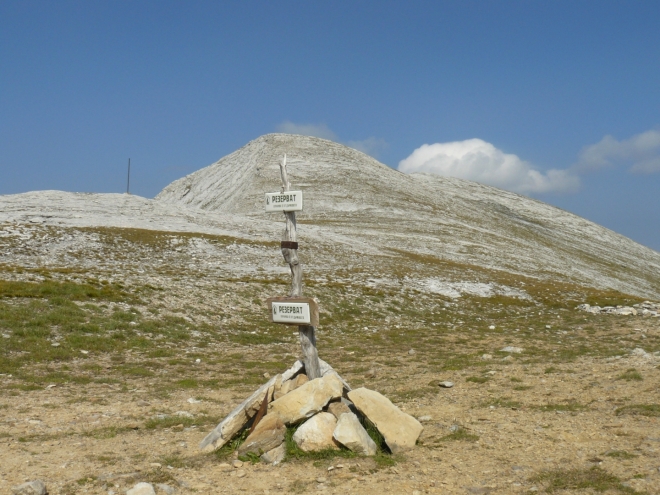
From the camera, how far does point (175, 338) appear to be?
24.3 meters

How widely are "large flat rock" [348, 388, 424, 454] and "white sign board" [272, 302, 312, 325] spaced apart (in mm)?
2012

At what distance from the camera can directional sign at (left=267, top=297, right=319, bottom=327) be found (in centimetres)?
1236

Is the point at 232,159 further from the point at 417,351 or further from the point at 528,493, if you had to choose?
the point at 528,493

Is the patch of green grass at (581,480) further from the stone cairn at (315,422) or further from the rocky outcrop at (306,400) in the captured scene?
the rocky outcrop at (306,400)

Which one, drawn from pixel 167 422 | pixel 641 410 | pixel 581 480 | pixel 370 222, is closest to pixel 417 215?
pixel 370 222

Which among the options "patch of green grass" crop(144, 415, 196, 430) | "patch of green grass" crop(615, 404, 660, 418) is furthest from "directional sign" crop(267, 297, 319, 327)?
"patch of green grass" crop(615, 404, 660, 418)

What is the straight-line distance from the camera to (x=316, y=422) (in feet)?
34.8

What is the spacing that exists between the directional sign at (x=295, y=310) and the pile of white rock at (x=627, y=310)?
30694mm

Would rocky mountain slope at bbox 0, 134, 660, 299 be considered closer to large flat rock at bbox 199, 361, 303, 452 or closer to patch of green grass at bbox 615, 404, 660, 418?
patch of green grass at bbox 615, 404, 660, 418

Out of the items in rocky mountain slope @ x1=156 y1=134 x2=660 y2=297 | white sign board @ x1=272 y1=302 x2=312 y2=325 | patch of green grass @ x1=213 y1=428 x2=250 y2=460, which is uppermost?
rocky mountain slope @ x1=156 y1=134 x2=660 y2=297

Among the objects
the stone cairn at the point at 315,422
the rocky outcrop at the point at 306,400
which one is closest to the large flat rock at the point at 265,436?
the stone cairn at the point at 315,422

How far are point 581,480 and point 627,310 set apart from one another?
33.7 m

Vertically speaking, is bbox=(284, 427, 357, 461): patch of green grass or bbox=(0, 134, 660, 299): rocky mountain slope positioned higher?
bbox=(0, 134, 660, 299): rocky mountain slope

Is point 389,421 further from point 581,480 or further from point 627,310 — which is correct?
point 627,310
